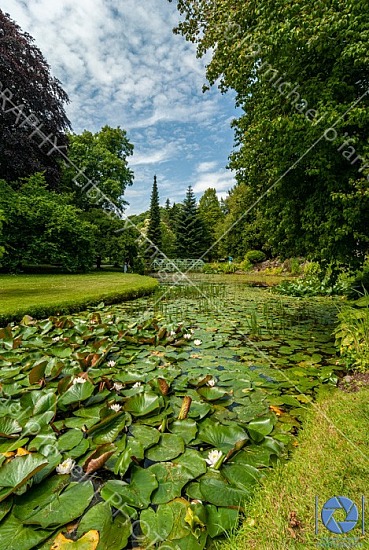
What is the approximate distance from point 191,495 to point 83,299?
4.78 metres

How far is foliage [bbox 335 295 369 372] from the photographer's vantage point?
267 cm

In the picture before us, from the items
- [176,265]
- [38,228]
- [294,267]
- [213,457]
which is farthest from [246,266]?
[213,457]

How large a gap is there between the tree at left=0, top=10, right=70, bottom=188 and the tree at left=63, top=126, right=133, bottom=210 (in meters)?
6.54

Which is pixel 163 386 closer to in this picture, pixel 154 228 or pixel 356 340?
pixel 356 340

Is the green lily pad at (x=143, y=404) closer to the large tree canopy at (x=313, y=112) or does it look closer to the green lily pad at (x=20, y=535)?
the green lily pad at (x=20, y=535)

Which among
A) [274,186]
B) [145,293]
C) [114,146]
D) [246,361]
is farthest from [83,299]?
[114,146]

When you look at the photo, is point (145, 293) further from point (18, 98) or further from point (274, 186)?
point (18, 98)

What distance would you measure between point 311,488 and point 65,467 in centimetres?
114

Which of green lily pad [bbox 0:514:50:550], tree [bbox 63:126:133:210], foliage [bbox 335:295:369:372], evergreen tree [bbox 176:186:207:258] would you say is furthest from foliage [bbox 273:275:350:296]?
evergreen tree [bbox 176:186:207:258]

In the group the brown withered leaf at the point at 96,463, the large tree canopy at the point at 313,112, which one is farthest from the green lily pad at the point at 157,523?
the large tree canopy at the point at 313,112

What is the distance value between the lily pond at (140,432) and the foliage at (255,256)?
57.0ft

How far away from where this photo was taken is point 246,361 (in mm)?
3025

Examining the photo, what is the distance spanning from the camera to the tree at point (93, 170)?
1673 cm

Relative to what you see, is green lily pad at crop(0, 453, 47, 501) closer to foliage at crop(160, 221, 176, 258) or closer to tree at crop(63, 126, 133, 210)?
tree at crop(63, 126, 133, 210)
